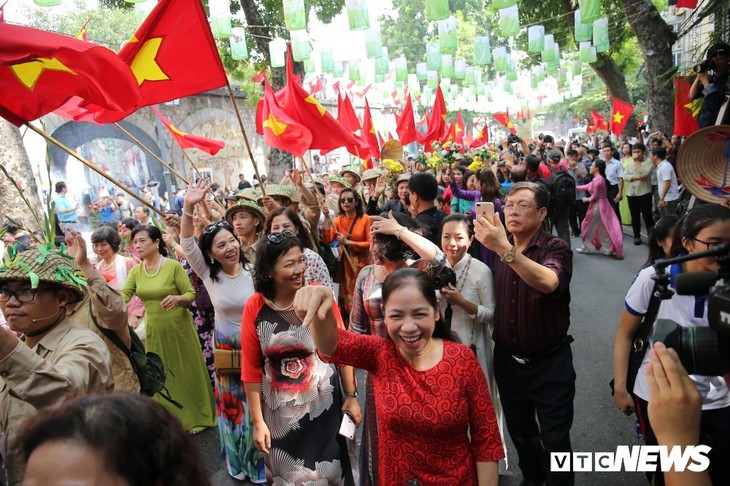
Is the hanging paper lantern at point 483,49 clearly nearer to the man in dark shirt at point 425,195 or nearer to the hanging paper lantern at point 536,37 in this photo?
the hanging paper lantern at point 536,37

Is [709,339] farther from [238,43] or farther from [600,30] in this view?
[600,30]

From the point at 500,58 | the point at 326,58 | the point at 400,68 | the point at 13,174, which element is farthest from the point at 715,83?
the point at 400,68

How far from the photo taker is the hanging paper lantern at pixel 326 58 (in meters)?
15.5

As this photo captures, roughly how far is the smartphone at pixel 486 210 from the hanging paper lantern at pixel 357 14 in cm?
905

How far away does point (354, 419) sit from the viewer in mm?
2768

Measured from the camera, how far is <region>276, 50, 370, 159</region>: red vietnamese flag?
5980 mm

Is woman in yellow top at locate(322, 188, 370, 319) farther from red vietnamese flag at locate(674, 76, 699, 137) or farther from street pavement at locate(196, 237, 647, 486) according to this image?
red vietnamese flag at locate(674, 76, 699, 137)

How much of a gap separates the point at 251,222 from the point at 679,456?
13.2 ft

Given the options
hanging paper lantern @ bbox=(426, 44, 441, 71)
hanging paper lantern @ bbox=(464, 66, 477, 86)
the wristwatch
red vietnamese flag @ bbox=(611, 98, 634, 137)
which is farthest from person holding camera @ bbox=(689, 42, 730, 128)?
hanging paper lantern @ bbox=(464, 66, 477, 86)

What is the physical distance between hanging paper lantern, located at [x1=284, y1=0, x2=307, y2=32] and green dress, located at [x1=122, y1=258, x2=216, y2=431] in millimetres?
7373

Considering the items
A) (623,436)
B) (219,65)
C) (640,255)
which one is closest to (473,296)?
(623,436)

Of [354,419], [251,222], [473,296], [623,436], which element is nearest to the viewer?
[354,419]

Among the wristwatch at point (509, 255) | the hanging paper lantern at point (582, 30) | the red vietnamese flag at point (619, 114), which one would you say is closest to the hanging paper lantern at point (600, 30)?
the hanging paper lantern at point (582, 30)

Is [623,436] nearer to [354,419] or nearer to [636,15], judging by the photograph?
[354,419]
